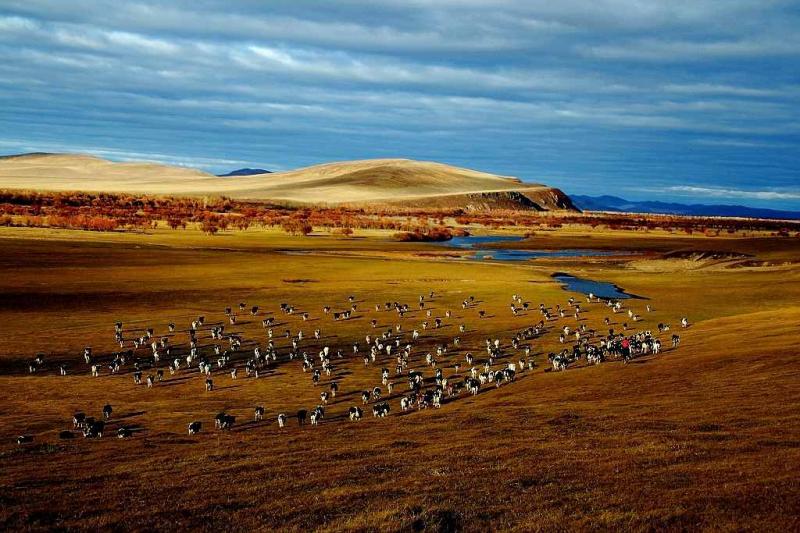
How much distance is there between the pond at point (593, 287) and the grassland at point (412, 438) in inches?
310

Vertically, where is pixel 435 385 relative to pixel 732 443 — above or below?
below

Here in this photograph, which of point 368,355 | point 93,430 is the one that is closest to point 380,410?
point 93,430

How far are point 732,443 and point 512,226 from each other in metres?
179

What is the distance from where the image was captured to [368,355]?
40625mm

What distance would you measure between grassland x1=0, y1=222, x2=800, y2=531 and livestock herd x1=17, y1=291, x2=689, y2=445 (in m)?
0.49

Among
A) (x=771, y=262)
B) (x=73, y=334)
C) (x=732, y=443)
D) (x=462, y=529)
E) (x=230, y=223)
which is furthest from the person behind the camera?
(x=230, y=223)

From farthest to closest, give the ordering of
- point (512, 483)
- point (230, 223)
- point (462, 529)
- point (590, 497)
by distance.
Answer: point (230, 223)
point (512, 483)
point (590, 497)
point (462, 529)

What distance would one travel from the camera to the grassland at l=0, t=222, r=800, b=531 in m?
15.0

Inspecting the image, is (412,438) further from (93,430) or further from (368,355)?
(368,355)

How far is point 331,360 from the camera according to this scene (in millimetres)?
39656

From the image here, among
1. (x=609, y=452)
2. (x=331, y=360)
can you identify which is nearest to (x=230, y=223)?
(x=331, y=360)

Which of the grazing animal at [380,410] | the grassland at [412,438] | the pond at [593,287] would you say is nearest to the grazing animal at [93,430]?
the grassland at [412,438]

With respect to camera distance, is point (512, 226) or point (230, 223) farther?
point (512, 226)

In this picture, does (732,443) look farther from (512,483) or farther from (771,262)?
(771,262)
